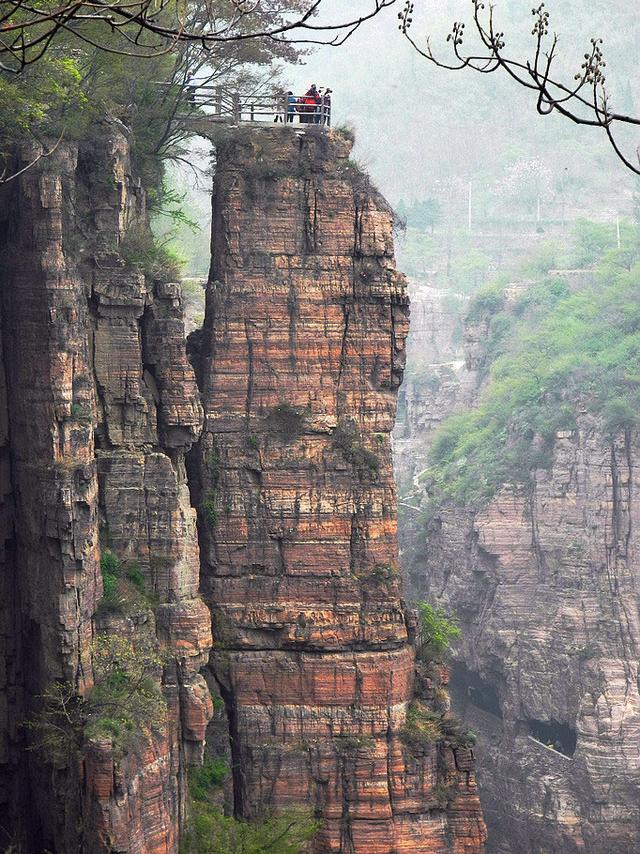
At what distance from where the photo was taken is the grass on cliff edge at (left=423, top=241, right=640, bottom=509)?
76750mm

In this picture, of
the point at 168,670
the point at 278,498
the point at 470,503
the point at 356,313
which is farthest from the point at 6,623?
the point at 470,503

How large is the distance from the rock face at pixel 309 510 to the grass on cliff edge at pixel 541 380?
33.1 m

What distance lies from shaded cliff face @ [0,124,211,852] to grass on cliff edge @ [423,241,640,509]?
37.3 metres

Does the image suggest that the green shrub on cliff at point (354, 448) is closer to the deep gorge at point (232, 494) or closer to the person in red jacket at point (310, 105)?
the deep gorge at point (232, 494)

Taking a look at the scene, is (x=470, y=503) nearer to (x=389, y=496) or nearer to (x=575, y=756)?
(x=575, y=756)

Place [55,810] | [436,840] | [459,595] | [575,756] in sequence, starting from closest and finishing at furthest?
[55,810] → [436,840] → [575,756] → [459,595]

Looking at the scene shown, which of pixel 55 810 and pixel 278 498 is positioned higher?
pixel 278 498

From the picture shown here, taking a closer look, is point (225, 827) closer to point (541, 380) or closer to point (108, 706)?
point (108, 706)

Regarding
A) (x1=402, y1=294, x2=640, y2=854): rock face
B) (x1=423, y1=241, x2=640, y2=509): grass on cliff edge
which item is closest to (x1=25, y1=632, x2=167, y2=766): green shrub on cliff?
(x1=402, y1=294, x2=640, y2=854): rock face

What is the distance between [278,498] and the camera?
1658 inches

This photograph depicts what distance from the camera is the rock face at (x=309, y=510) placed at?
41.5 m

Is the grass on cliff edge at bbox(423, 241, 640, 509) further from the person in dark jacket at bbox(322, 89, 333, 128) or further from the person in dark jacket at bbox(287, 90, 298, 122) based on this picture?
the person in dark jacket at bbox(287, 90, 298, 122)

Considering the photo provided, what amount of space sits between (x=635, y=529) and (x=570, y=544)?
2.47m

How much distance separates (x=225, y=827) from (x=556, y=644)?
3444 centimetres
